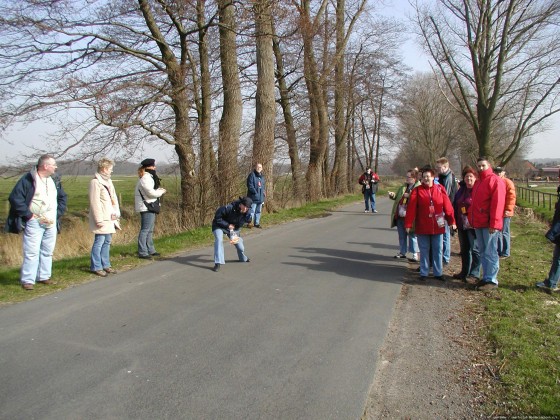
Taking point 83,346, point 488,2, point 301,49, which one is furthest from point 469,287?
point 301,49

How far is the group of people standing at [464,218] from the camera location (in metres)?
6.66

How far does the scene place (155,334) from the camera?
4781 millimetres

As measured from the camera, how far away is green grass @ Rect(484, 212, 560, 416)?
355cm

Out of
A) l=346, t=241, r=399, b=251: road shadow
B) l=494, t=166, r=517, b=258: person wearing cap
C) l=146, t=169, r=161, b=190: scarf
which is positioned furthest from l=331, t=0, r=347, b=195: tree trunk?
l=146, t=169, r=161, b=190: scarf

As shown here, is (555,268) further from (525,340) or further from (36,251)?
(36,251)

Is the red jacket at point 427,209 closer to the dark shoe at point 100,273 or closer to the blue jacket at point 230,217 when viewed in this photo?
the blue jacket at point 230,217

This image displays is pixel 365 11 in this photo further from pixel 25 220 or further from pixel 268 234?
pixel 25 220

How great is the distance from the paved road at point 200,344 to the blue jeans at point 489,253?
131cm

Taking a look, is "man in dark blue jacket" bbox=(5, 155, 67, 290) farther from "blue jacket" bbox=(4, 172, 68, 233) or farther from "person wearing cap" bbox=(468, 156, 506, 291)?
"person wearing cap" bbox=(468, 156, 506, 291)

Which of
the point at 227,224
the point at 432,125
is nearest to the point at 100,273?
the point at 227,224

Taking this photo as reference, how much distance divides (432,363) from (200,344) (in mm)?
2210

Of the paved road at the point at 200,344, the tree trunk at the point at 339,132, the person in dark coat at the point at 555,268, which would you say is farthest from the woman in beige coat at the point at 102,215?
the tree trunk at the point at 339,132

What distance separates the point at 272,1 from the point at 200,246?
323 inches

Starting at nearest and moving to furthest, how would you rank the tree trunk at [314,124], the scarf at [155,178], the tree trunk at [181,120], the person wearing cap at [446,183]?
the person wearing cap at [446,183] → the scarf at [155,178] → the tree trunk at [181,120] → the tree trunk at [314,124]
